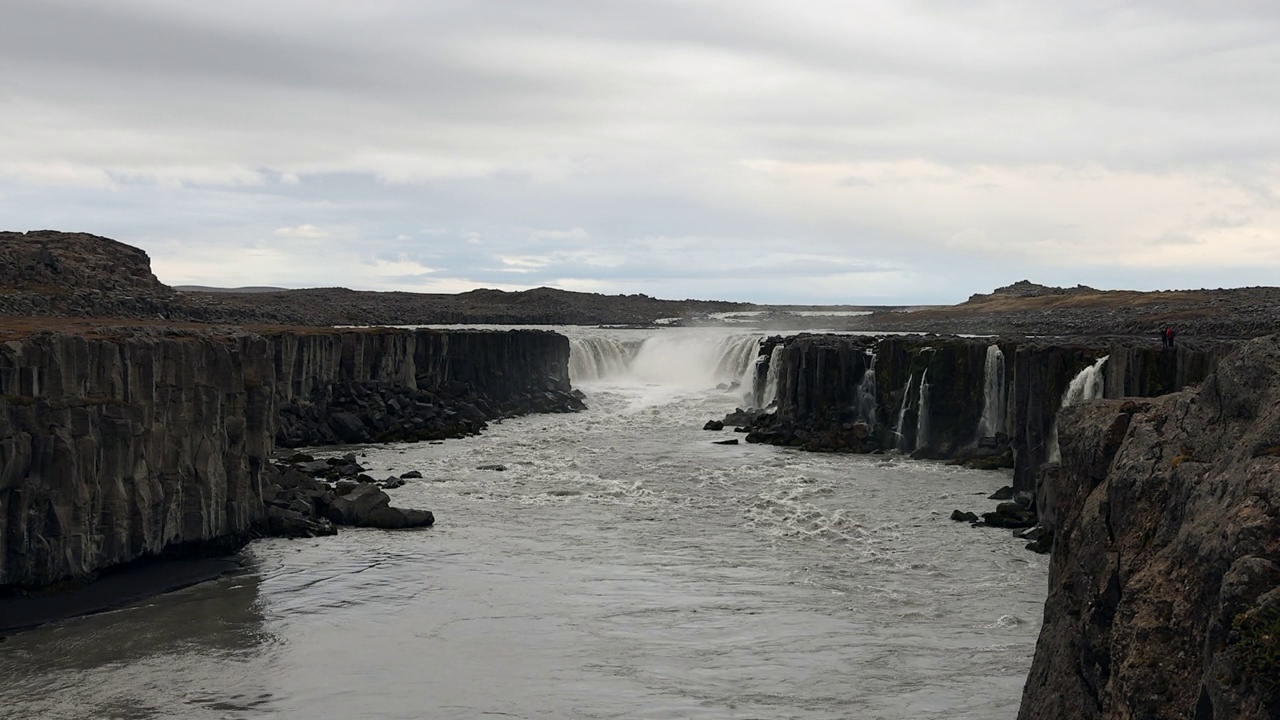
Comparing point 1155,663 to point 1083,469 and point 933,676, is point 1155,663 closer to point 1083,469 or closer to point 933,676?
point 1083,469

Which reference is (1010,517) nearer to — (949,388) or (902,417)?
(949,388)

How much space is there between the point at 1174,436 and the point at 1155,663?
3083mm

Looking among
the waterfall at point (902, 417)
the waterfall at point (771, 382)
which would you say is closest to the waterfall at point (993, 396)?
the waterfall at point (902, 417)

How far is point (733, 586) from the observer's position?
29672 mm

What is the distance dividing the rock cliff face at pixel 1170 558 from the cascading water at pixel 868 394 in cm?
4581

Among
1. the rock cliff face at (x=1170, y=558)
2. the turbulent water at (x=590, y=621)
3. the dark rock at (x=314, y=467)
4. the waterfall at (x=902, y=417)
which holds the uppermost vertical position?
the rock cliff face at (x=1170, y=558)

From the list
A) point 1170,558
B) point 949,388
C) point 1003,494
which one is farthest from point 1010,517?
point 1170,558

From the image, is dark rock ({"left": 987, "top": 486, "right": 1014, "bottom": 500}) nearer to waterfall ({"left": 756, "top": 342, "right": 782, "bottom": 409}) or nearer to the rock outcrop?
waterfall ({"left": 756, "top": 342, "right": 782, "bottom": 409})

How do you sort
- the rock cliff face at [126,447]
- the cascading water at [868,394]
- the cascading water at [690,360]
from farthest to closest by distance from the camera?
the cascading water at [690,360] → the cascading water at [868,394] → the rock cliff face at [126,447]

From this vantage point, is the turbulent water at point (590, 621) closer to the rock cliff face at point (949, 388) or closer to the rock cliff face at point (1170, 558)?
the rock cliff face at point (949, 388)

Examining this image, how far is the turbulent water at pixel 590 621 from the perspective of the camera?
→ 2134 centimetres

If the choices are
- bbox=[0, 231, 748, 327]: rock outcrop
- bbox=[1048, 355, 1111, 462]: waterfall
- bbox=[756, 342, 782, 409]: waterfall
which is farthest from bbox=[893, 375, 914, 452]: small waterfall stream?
bbox=[0, 231, 748, 327]: rock outcrop

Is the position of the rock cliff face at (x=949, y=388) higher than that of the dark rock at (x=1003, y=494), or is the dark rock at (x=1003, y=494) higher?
the rock cliff face at (x=949, y=388)

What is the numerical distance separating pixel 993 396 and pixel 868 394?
8359 mm
